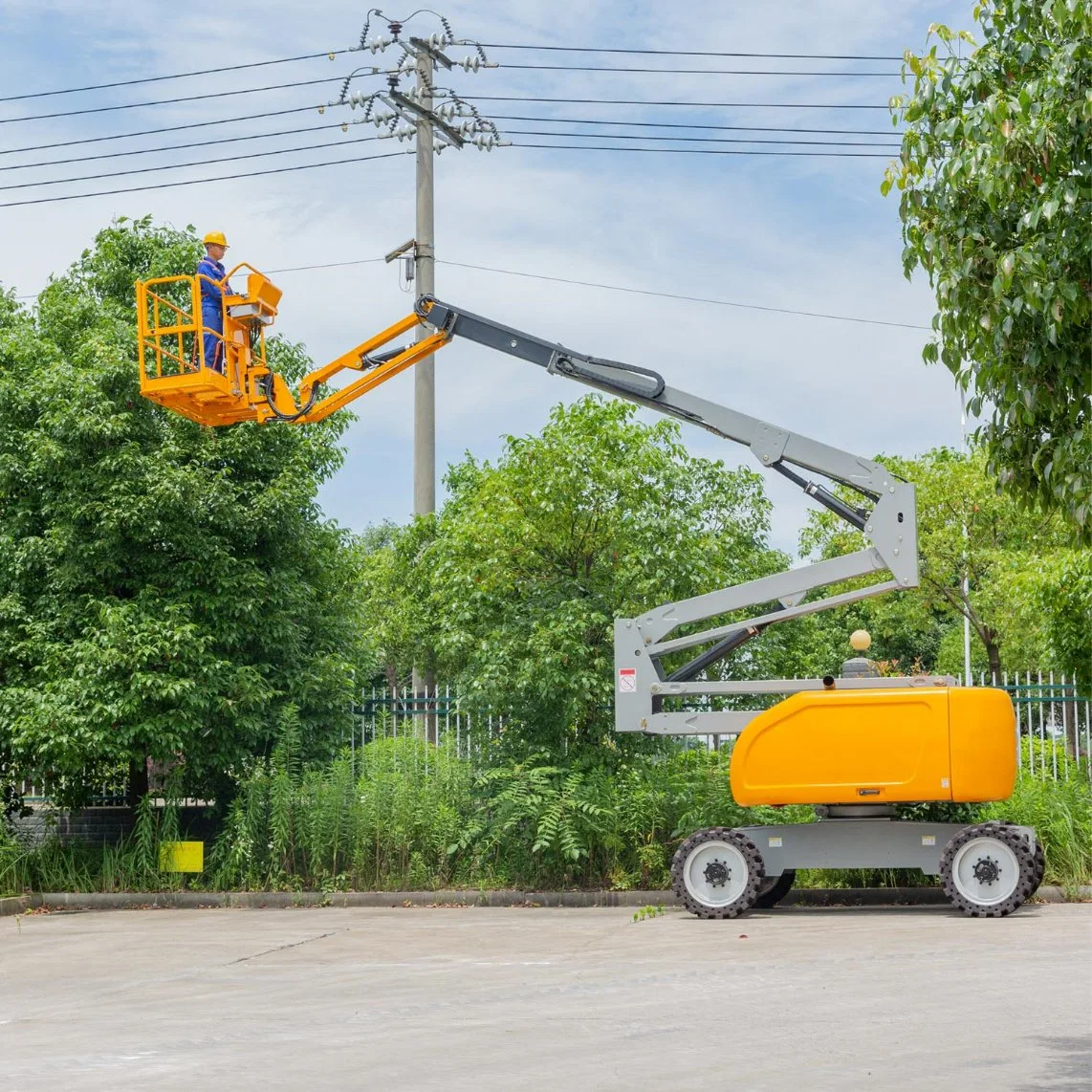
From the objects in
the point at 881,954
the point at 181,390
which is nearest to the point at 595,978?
the point at 881,954

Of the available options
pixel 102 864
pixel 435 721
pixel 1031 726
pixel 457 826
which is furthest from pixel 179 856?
pixel 1031 726

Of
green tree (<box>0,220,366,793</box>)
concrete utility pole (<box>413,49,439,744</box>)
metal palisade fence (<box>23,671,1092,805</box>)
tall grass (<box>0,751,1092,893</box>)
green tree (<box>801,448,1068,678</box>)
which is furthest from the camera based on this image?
green tree (<box>801,448,1068,678</box>)

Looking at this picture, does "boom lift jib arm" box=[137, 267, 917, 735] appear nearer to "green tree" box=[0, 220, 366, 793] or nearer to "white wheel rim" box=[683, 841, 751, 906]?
"white wheel rim" box=[683, 841, 751, 906]

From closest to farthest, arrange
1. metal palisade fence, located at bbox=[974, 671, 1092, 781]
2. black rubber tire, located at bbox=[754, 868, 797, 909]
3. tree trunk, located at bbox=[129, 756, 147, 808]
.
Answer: black rubber tire, located at bbox=[754, 868, 797, 909]
metal palisade fence, located at bbox=[974, 671, 1092, 781]
tree trunk, located at bbox=[129, 756, 147, 808]

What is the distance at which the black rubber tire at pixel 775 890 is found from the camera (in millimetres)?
15328

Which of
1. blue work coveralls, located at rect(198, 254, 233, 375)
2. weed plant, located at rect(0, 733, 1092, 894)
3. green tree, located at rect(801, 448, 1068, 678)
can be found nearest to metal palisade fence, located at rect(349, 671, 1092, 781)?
weed plant, located at rect(0, 733, 1092, 894)

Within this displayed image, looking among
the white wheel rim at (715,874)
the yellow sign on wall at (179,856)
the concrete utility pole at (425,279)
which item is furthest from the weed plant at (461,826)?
the concrete utility pole at (425,279)

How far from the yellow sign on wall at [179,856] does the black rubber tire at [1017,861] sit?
8886mm

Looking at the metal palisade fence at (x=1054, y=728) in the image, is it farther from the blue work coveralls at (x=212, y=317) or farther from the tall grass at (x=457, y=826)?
the blue work coveralls at (x=212, y=317)

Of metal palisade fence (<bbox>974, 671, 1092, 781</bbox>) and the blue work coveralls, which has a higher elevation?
the blue work coveralls

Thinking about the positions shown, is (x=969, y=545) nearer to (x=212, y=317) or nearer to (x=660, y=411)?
(x=660, y=411)

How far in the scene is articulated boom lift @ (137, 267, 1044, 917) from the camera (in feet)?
46.1

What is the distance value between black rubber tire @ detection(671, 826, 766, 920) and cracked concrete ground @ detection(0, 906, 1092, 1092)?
0.28 m

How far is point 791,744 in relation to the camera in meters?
14.4
